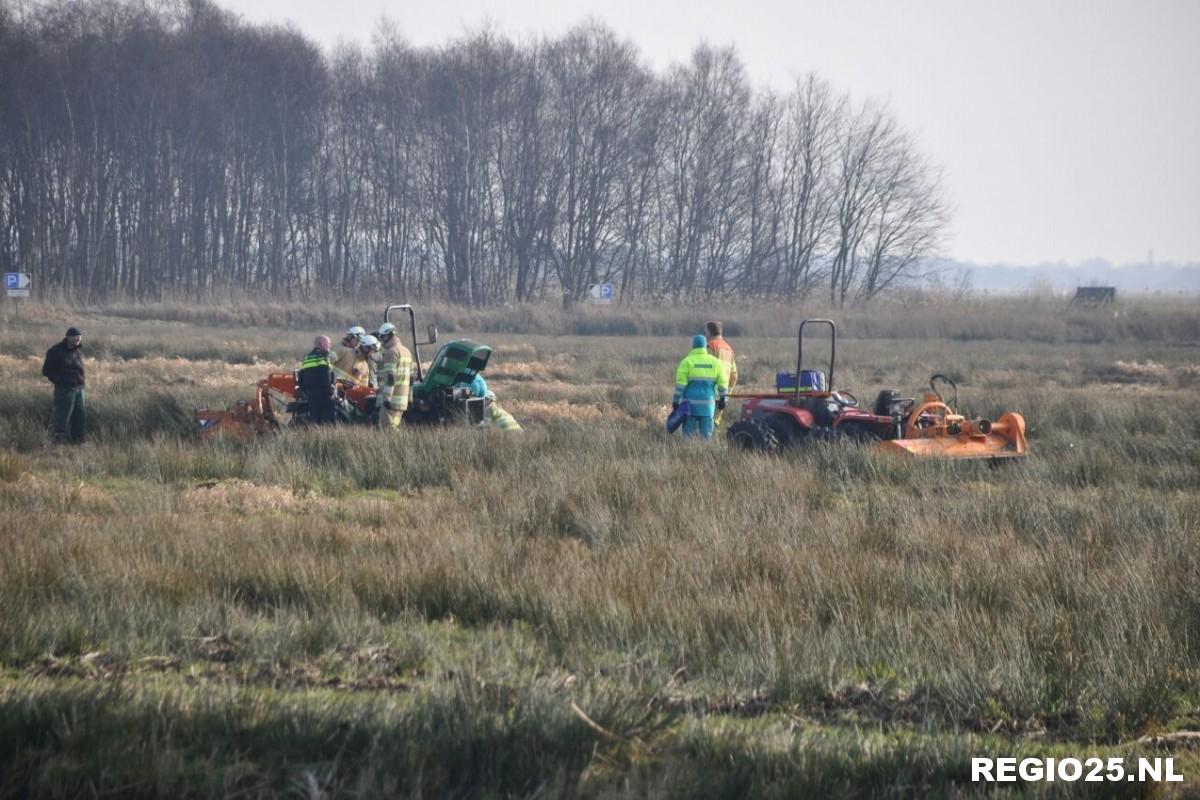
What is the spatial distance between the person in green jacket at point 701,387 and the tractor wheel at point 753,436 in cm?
43

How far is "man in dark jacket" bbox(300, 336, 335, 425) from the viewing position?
16594 mm

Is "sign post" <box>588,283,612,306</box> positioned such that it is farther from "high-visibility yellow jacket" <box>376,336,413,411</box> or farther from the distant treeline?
"high-visibility yellow jacket" <box>376,336,413,411</box>

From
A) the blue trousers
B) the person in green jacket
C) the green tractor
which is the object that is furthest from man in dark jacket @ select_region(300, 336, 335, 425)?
the blue trousers

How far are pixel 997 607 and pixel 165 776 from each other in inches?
204

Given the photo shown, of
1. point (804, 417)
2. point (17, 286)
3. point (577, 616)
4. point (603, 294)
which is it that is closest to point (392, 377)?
point (804, 417)

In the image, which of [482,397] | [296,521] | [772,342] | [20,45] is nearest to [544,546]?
[296,521]

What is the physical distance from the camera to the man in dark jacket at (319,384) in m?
16.6

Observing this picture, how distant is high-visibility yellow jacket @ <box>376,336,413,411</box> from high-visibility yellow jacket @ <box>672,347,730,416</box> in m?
3.40

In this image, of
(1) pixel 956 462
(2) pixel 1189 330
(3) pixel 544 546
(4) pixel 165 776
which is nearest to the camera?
(4) pixel 165 776

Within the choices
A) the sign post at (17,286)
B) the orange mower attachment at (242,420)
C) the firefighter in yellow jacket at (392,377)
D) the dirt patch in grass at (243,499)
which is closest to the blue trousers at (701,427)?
the firefighter in yellow jacket at (392,377)

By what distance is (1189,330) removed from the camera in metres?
47.0

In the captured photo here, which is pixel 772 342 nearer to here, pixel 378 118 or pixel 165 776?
pixel 378 118

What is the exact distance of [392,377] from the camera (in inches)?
642

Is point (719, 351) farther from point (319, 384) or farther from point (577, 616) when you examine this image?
point (577, 616)
